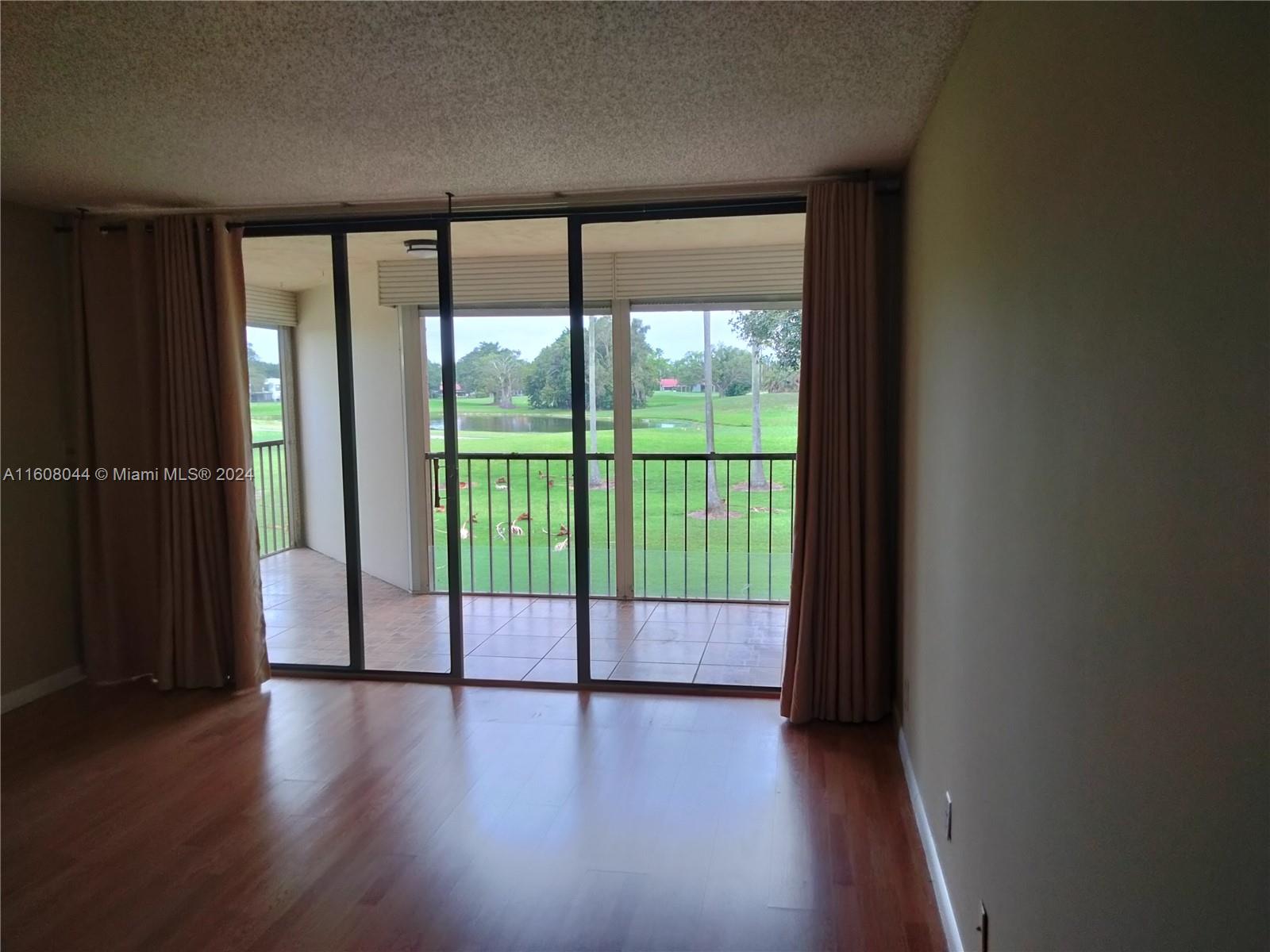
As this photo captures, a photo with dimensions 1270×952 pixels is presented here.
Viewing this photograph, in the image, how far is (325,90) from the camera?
234 cm

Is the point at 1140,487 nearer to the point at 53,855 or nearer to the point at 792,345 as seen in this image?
the point at 53,855

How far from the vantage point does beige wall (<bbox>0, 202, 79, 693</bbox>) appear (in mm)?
3701

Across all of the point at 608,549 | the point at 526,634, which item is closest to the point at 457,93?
the point at 526,634

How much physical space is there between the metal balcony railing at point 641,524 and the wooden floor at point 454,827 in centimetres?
185

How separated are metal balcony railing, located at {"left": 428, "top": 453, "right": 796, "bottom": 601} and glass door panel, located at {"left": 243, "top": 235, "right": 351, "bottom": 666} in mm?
831

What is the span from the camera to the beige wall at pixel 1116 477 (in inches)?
28.9

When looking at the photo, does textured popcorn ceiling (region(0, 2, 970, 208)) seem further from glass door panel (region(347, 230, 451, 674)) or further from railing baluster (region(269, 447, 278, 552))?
railing baluster (region(269, 447, 278, 552))

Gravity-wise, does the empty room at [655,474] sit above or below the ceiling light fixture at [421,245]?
below

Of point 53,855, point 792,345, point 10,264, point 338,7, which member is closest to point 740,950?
point 53,855

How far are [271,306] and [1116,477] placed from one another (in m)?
5.87

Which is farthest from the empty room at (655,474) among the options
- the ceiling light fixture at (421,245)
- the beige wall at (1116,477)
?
the ceiling light fixture at (421,245)

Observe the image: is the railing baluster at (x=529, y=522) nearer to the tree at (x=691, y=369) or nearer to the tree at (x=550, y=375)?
the tree at (x=550, y=375)

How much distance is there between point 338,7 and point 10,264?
284cm

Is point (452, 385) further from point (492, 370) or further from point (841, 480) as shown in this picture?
point (841, 480)
